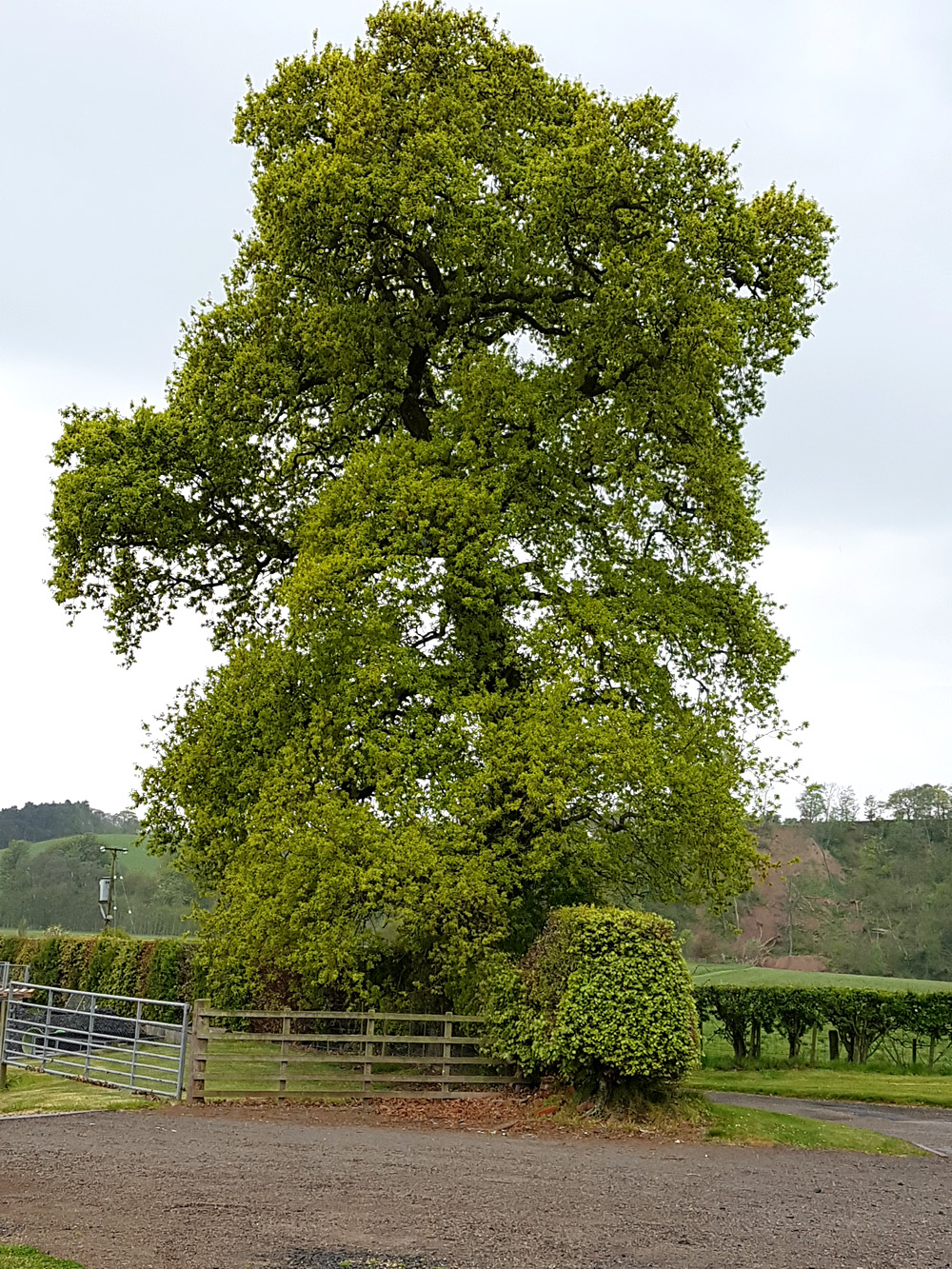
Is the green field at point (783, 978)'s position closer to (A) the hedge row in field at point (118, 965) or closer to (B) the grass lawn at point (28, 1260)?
(A) the hedge row in field at point (118, 965)

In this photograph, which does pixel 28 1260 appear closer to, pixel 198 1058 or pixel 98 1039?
pixel 198 1058

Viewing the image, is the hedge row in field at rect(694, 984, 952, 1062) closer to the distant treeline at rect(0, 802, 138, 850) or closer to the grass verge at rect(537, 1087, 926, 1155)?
the grass verge at rect(537, 1087, 926, 1155)

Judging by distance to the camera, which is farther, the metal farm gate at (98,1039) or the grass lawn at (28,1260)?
the metal farm gate at (98,1039)

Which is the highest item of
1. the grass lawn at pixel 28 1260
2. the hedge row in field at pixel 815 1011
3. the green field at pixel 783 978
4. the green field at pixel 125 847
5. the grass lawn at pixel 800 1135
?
the green field at pixel 125 847

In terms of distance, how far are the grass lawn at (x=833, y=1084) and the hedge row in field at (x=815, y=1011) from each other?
812mm

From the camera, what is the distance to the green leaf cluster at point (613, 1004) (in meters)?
15.0

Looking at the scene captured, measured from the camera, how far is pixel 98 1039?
89.1 feet

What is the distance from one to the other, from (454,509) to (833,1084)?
12.5m

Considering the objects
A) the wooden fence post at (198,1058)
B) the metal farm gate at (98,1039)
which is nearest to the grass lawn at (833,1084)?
the wooden fence post at (198,1058)

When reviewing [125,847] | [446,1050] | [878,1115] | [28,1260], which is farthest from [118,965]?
[125,847]

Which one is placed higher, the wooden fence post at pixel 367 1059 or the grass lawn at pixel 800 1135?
the wooden fence post at pixel 367 1059

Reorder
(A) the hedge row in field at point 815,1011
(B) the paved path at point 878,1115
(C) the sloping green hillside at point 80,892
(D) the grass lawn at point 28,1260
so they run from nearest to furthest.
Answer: (D) the grass lawn at point 28,1260 → (B) the paved path at point 878,1115 → (A) the hedge row in field at point 815,1011 → (C) the sloping green hillside at point 80,892

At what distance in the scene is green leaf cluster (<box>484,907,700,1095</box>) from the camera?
15016 mm

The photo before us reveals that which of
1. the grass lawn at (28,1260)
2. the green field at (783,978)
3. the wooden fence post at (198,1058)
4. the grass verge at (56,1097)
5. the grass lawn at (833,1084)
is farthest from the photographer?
the green field at (783,978)
